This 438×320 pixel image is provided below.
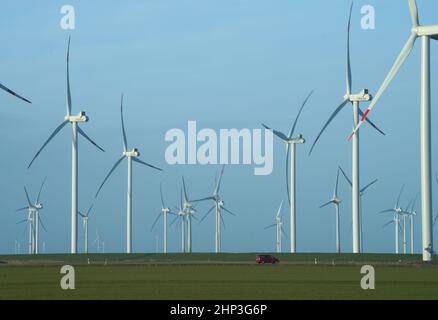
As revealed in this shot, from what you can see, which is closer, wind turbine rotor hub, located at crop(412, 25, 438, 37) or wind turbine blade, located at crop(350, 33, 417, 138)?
wind turbine blade, located at crop(350, 33, 417, 138)

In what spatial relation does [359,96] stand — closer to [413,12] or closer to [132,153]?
[413,12]

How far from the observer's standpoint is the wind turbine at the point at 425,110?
7638 cm

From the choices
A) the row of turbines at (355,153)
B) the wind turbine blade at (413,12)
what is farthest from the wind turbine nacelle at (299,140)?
the wind turbine blade at (413,12)

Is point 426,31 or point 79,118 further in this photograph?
point 79,118

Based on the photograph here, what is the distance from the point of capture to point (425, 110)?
7856 centimetres

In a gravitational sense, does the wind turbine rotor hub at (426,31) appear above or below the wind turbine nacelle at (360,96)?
above

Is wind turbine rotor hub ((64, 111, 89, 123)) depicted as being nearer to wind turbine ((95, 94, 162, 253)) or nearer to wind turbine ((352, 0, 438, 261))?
wind turbine ((95, 94, 162, 253))

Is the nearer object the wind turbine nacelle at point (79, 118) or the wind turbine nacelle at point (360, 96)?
the wind turbine nacelle at point (360, 96)

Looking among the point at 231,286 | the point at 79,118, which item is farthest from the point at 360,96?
the point at 231,286

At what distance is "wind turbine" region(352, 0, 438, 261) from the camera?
3007 inches

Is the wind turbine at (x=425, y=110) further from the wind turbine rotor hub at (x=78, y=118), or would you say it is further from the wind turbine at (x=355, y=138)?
the wind turbine rotor hub at (x=78, y=118)

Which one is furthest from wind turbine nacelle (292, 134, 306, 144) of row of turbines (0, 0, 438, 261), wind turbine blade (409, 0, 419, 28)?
wind turbine blade (409, 0, 419, 28)

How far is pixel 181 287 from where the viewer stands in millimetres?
51750
